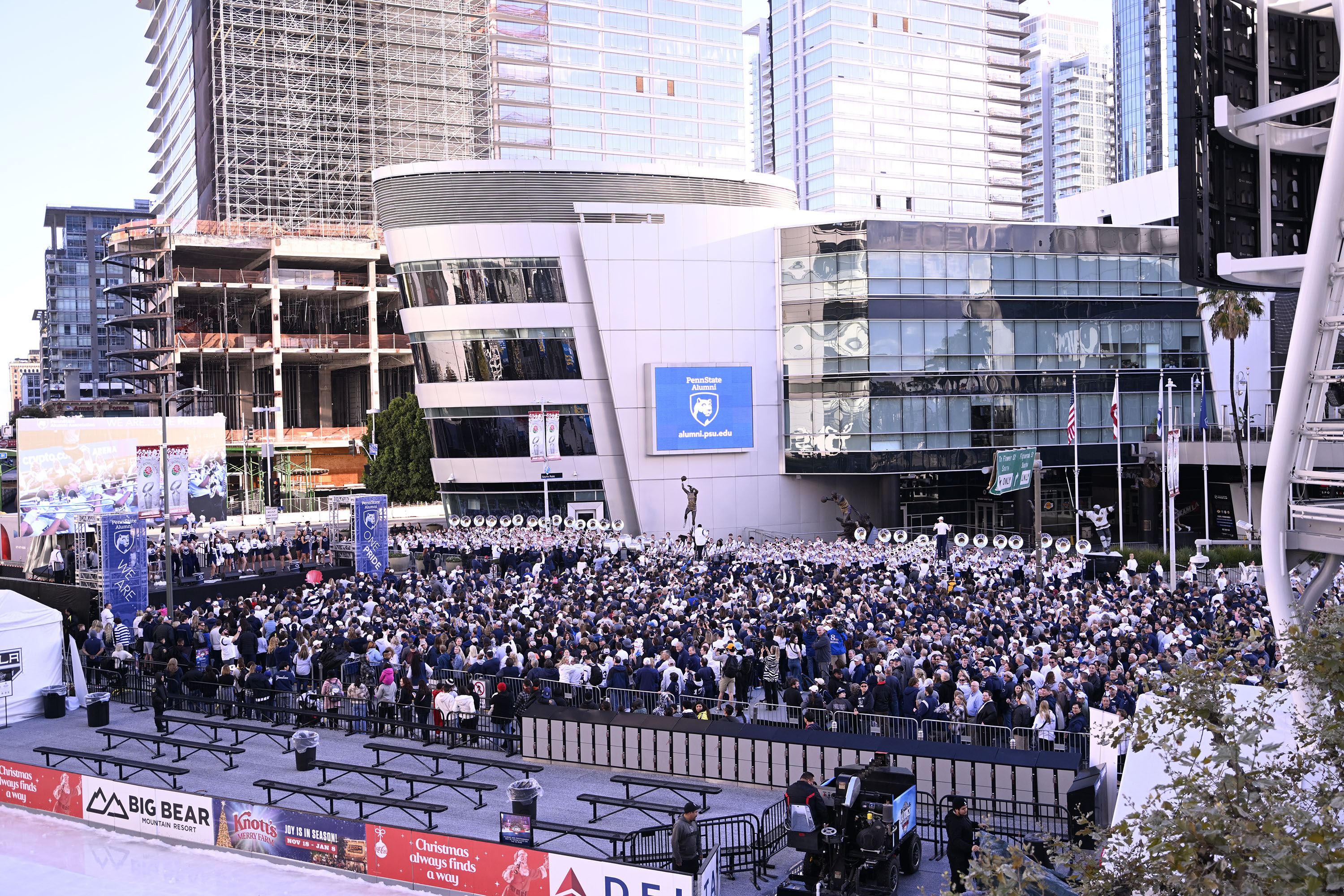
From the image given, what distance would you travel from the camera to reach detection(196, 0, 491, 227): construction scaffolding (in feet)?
275

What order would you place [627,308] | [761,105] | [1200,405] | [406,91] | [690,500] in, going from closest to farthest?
[690,500]
[627,308]
[1200,405]
[406,91]
[761,105]

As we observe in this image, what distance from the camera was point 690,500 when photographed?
49.4 meters

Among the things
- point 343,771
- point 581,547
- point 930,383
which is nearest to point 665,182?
point 930,383

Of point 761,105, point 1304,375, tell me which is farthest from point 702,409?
point 761,105

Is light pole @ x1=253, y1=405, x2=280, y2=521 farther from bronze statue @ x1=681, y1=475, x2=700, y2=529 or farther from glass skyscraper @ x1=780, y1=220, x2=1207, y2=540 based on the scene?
glass skyscraper @ x1=780, y1=220, x2=1207, y2=540

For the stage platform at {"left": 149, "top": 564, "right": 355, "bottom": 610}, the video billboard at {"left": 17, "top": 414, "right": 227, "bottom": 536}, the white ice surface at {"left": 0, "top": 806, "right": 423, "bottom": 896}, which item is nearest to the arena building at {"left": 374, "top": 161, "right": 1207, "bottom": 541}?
the video billboard at {"left": 17, "top": 414, "right": 227, "bottom": 536}

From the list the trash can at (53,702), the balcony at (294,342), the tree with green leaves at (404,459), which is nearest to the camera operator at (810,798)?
the trash can at (53,702)

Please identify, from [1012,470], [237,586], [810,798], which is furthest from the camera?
[237,586]

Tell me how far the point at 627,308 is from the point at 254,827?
36879 mm

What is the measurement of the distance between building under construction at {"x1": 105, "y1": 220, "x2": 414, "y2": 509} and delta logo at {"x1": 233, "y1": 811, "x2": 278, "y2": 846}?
5888 centimetres

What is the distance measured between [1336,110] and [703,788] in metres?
11.0

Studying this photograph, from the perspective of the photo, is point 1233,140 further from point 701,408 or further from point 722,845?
point 701,408

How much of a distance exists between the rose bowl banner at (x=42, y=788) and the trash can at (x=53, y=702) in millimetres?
5737

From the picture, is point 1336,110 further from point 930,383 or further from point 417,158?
point 417,158
